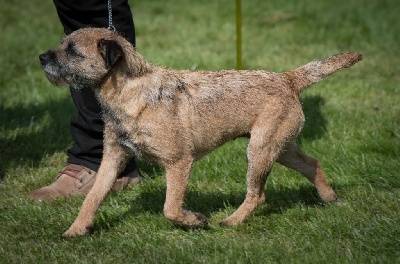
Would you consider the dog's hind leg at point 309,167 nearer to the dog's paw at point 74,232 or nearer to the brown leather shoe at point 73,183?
the brown leather shoe at point 73,183

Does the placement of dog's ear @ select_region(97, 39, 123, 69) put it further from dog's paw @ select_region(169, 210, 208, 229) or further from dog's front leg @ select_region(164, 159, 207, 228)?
dog's paw @ select_region(169, 210, 208, 229)

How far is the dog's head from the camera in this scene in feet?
14.4

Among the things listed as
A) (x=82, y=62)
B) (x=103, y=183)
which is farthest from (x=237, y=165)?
(x=82, y=62)

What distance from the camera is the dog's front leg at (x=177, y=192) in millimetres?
4477

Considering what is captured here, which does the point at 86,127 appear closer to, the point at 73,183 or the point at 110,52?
the point at 73,183

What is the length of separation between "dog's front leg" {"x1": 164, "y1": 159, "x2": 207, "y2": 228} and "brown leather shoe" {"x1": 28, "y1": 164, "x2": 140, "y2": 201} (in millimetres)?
1054

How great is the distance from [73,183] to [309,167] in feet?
5.74

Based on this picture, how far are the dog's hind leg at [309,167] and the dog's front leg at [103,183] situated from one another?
113 centimetres

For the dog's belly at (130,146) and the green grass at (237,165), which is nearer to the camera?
the green grass at (237,165)

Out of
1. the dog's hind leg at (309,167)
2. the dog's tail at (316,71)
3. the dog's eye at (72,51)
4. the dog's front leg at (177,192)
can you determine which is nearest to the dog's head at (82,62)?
the dog's eye at (72,51)

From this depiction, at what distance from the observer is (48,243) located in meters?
4.42

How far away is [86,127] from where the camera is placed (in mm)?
5594

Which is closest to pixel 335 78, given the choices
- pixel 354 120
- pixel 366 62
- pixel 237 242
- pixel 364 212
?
pixel 366 62

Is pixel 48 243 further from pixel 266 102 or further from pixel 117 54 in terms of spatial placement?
pixel 266 102
